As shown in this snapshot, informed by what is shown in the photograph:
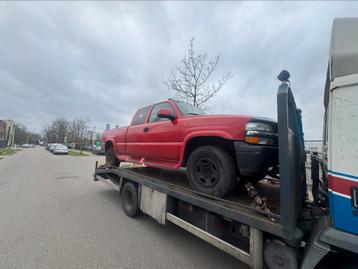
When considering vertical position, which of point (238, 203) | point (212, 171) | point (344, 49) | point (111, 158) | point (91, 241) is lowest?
point (91, 241)

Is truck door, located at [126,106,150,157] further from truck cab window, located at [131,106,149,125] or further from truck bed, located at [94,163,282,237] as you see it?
truck bed, located at [94,163,282,237]

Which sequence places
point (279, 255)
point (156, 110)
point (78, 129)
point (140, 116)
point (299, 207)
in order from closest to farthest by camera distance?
point (279, 255) < point (299, 207) < point (156, 110) < point (140, 116) < point (78, 129)

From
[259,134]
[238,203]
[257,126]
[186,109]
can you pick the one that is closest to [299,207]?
[238,203]

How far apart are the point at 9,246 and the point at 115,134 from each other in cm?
333

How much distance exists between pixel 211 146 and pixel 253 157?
0.64 metres

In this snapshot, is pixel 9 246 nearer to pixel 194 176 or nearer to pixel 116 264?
pixel 116 264

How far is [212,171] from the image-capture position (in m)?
3.01

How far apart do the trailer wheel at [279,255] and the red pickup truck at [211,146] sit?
2.73 ft

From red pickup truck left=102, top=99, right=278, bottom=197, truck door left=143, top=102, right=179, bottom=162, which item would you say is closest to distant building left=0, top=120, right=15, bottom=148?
truck door left=143, top=102, right=179, bottom=162

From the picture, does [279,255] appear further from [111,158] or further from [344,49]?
[111,158]

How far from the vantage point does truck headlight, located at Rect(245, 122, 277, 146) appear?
2674 mm

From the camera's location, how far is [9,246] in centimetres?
324

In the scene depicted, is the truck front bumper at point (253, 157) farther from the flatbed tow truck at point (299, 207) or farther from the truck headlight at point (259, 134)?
the flatbed tow truck at point (299, 207)

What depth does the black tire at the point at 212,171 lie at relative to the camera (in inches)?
110
